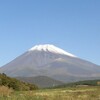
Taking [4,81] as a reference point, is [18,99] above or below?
below

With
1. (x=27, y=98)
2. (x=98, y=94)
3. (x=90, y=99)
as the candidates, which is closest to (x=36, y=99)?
(x=27, y=98)

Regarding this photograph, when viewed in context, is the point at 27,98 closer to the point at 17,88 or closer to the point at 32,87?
the point at 17,88

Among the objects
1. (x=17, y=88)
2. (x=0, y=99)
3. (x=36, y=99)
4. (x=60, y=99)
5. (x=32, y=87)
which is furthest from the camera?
(x=32, y=87)

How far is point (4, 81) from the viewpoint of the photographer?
55062 millimetres

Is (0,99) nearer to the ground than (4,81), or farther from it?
nearer to the ground

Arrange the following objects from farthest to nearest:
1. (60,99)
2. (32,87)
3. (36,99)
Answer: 1. (32,87)
2. (60,99)
3. (36,99)

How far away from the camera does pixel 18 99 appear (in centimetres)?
2897

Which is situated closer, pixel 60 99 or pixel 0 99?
pixel 0 99

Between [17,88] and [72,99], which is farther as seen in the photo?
[17,88]

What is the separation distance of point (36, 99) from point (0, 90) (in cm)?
725

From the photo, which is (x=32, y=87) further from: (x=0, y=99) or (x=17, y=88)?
(x=0, y=99)

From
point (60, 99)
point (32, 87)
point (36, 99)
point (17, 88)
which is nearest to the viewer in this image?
point (36, 99)

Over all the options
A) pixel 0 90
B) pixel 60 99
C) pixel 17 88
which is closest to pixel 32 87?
pixel 17 88

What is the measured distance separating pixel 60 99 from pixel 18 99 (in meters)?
4.49
